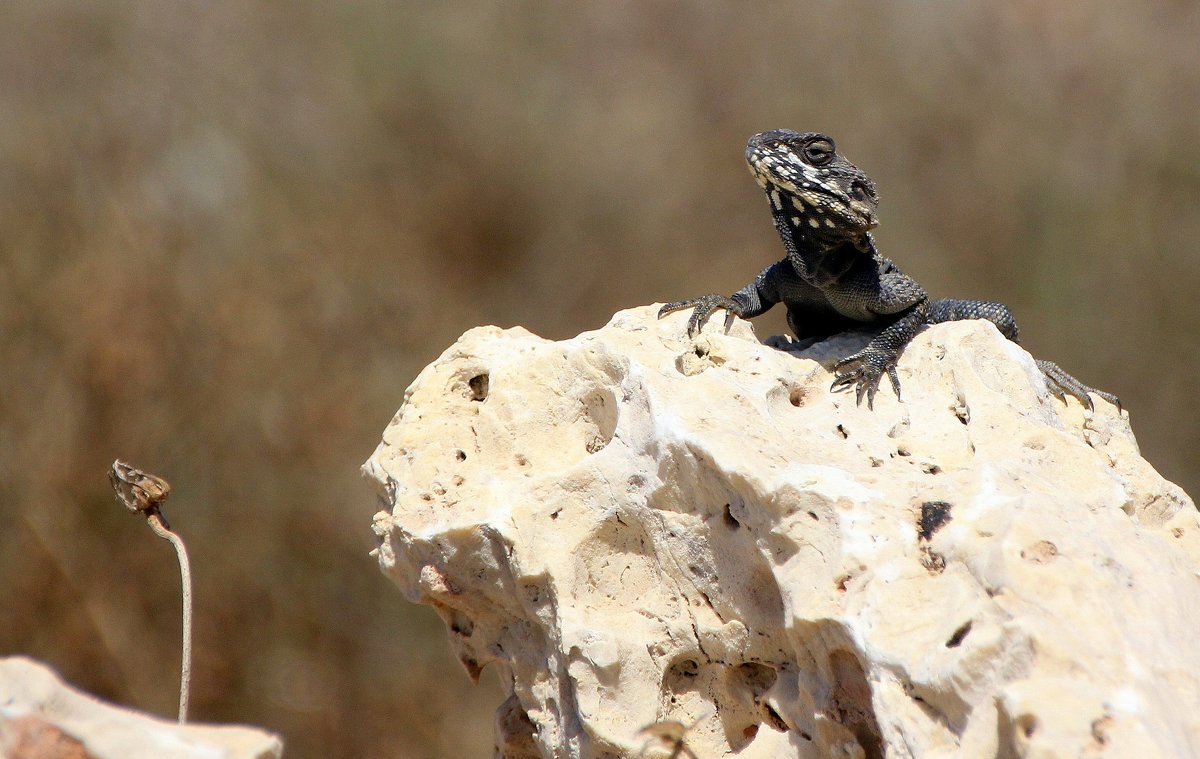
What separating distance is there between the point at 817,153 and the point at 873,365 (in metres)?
0.77

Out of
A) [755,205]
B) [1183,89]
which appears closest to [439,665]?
[755,205]

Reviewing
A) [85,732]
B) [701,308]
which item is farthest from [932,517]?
[85,732]

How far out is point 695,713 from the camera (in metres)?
2.45

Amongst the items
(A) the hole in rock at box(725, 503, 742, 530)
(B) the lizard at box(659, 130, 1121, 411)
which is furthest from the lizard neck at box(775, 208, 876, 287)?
(A) the hole in rock at box(725, 503, 742, 530)

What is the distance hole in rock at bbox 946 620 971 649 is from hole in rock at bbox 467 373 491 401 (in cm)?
147

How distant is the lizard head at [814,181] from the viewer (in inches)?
123

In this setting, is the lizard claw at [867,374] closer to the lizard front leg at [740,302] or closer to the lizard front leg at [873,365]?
the lizard front leg at [873,365]

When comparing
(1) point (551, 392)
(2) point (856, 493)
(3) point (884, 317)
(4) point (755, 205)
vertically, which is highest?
(4) point (755, 205)

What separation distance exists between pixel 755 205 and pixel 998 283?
190 cm

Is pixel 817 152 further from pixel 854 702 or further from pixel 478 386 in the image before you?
pixel 854 702

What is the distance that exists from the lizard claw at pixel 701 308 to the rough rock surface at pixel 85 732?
1.58m

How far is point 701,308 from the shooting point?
9.50 ft

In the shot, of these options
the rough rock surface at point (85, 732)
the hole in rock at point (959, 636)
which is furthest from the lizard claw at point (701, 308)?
the rough rock surface at point (85, 732)

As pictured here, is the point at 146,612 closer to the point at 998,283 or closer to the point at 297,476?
the point at 297,476
